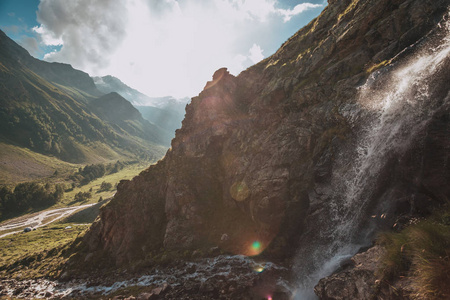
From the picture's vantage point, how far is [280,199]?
28.4 m

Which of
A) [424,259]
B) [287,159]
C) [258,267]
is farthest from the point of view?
[287,159]

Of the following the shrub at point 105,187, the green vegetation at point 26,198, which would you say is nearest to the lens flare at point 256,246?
the green vegetation at point 26,198

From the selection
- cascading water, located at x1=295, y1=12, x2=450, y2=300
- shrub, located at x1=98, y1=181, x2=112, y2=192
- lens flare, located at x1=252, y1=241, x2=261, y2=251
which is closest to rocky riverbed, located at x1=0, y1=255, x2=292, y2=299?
lens flare, located at x1=252, y1=241, x2=261, y2=251

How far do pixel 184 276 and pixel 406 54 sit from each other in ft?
133

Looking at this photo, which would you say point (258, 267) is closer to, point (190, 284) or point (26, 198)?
point (190, 284)

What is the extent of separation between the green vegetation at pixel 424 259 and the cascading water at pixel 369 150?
739 cm

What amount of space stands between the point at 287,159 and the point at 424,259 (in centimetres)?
2267

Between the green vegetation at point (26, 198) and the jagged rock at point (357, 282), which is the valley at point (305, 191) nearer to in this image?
the jagged rock at point (357, 282)

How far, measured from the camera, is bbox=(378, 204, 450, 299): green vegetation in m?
7.66

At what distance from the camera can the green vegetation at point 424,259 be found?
7.66 m

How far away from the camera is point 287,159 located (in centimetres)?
3073

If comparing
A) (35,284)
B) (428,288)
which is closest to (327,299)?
(428,288)

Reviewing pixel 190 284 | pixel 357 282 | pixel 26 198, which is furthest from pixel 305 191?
pixel 26 198

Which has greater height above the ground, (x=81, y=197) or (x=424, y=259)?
(x=81, y=197)
